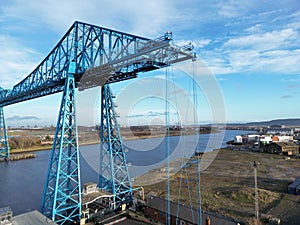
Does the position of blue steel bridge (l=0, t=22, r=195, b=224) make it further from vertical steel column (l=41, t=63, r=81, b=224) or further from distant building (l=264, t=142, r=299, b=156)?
distant building (l=264, t=142, r=299, b=156)

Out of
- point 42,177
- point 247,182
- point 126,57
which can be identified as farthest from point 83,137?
point 126,57

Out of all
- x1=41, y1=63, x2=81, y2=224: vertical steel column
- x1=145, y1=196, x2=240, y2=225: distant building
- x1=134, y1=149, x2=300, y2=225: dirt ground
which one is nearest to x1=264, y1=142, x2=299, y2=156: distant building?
x1=134, y1=149, x2=300, y2=225: dirt ground

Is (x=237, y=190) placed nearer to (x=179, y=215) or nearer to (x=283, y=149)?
(x=179, y=215)

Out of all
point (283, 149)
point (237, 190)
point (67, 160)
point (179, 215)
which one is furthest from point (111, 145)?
point (283, 149)

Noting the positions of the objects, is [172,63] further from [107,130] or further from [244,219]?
[244,219]

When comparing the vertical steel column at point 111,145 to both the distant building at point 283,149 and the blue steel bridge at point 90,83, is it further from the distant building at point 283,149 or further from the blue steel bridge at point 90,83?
the distant building at point 283,149

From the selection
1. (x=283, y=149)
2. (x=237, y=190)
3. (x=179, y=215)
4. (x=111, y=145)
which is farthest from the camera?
(x=283, y=149)
